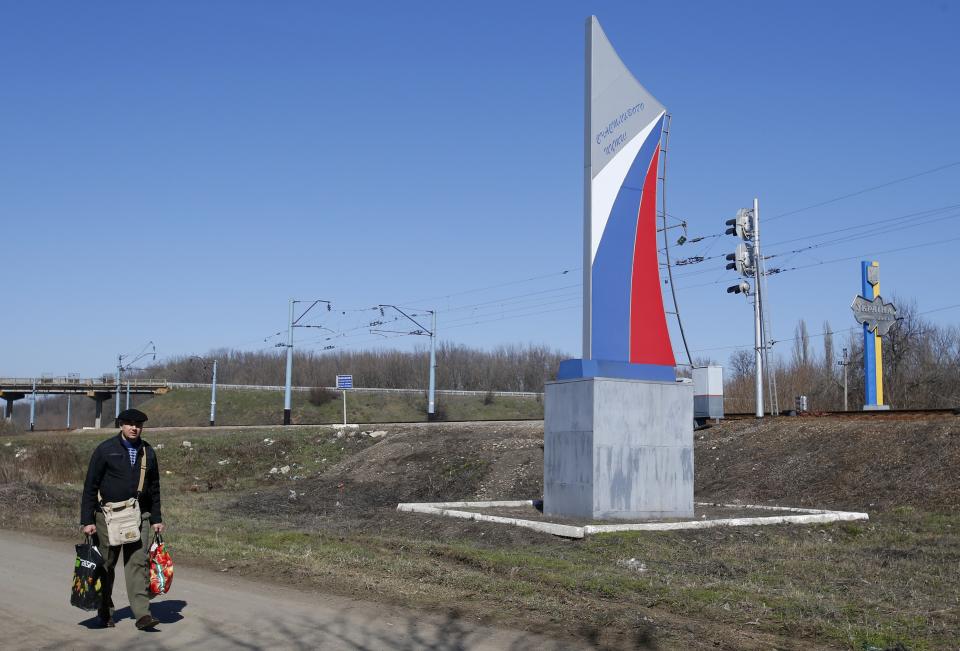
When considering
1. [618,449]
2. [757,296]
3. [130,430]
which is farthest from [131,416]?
[757,296]

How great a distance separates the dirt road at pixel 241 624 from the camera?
26.0 ft

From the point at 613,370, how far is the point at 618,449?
154cm

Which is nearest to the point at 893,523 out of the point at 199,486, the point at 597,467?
the point at 597,467

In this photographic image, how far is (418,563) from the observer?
12.1 metres

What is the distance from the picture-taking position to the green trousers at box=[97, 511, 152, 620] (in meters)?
8.50

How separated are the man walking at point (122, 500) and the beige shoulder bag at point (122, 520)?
0.04m

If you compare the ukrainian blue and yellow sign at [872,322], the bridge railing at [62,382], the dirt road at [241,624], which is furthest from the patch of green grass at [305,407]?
the dirt road at [241,624]

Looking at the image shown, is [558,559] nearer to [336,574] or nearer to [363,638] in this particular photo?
[336,574]

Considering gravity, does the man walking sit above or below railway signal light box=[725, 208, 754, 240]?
below

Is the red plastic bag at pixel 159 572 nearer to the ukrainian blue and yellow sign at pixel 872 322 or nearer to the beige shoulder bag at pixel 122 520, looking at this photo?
the beige shoulder bag at pixel 122 520

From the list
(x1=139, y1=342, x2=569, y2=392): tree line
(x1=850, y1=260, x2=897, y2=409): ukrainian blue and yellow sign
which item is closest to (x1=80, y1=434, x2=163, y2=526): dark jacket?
(x1=850, y1=260, x2=897, y2=409): ukrainian blue and yellow sign

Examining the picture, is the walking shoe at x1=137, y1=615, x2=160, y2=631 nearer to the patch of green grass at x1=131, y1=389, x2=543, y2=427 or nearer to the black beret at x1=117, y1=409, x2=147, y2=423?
the black beret at x1=117, y1=409, x2=147, y2=423

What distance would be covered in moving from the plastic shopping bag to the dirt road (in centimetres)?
26

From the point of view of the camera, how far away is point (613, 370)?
59.9 feet
